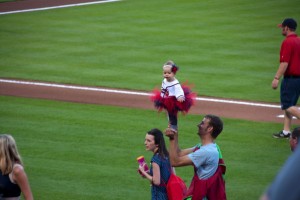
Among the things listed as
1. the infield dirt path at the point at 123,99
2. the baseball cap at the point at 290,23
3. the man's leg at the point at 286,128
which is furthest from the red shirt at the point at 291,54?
the infield dirt path at the point at 123,99

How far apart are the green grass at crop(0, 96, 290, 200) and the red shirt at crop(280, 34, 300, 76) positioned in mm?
1315

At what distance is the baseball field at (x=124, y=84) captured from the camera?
11.0 m

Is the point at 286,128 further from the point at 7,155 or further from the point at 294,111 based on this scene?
the point at 7,155

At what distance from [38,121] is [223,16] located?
14.9 metres

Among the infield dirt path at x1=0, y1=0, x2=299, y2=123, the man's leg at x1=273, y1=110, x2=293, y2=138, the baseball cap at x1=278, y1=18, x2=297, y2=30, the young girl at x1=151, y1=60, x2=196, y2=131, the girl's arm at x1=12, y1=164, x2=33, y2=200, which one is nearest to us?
the girl's arm at x1=12, y1=164, x2=33, y2=200

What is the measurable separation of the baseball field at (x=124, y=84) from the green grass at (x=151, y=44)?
0.12 ft

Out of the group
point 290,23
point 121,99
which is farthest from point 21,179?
point 121,99

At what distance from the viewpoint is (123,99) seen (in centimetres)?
1587

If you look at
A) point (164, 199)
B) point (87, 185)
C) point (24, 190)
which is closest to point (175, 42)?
point (87, 185)

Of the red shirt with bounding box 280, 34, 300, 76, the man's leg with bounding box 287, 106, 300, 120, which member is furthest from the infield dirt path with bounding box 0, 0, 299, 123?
the man's leg with bounding box 287, 106, 300, 120

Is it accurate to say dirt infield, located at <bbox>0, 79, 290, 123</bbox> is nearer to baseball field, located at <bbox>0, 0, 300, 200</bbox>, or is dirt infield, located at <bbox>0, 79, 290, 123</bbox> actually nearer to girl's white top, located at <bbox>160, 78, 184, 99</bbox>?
baseball field, located at <bbox>0, 0, 300, 200</bbox>

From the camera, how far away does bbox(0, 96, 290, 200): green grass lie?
10227mm

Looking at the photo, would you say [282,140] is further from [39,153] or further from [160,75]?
[160,75]

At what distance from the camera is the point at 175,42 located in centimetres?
2294
